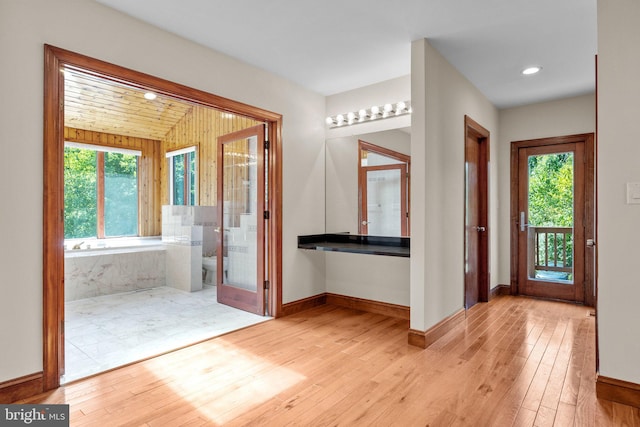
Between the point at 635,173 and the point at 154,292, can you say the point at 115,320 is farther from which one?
the point at 635,173

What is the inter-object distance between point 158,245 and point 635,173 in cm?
581

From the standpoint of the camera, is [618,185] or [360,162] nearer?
[618,185]

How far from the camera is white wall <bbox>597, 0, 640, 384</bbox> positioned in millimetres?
1989

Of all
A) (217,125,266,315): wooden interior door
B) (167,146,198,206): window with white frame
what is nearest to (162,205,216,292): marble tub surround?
(167,146,198,206): window with white frame

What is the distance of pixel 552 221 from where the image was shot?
4.49m

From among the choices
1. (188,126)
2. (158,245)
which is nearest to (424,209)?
(158,245)

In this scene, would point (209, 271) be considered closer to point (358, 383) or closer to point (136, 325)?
point (136, 325)

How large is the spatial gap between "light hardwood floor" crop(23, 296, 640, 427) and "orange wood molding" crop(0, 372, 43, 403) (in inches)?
2.5

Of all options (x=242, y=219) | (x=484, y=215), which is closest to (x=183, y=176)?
(x=242, y=219)

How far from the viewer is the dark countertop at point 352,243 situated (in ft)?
11.2

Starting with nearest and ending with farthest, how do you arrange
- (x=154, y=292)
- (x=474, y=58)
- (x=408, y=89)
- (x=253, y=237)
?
(x=474, y=58), (x=408, y=89), (x=253, y=237), (x=154, y=292)

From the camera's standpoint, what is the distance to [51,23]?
212 cm

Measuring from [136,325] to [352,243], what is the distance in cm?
236

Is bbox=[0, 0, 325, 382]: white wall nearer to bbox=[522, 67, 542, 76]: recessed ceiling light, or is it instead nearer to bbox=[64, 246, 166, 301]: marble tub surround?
bbox=[64, 246, 166, 301]: marble tub surround
